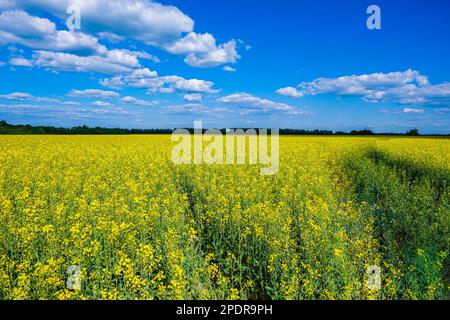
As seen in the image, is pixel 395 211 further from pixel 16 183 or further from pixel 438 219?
pixel 16 183

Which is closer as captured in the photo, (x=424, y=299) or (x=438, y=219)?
(x=424, y=299)

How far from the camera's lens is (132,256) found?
5184 mm

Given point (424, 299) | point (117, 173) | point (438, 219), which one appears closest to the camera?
point (424, 299)

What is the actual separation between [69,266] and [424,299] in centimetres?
511

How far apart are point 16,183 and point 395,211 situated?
11152 mm

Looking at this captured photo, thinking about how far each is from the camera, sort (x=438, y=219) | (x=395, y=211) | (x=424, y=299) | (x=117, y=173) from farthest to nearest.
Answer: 1. (x=117, y=173)
2. (x=395, y=211)
3. (x=438, y=219)
4. (x=424, y=299)
